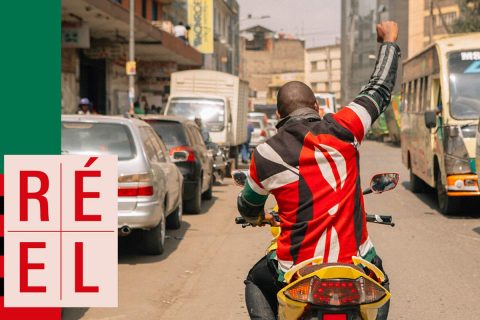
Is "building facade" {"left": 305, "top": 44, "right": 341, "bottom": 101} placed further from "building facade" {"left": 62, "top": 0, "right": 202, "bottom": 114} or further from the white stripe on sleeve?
the white stripe on sleeve

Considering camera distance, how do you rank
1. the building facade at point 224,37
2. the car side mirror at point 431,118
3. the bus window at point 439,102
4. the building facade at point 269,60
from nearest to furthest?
the car side mirror at point 431,118 → the bus window at point 439,102 → the building facade at point 224,37 → the building facade at point 269,60

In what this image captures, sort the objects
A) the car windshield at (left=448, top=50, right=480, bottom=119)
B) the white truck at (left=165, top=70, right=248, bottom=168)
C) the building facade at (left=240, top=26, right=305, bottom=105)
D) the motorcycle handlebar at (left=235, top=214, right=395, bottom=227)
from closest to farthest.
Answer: the motorcycle handlebar at (left=235, top=214, right=395, bottom=227) → the car windshield at (left=448, top=50, right=480, bottom=119) → the white truck at (left=165, top=70, right=248, bottom=168) → the building facade at (left=240, top=26, right=305, bottom=105)

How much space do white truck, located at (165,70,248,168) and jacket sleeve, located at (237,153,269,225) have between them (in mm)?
20417

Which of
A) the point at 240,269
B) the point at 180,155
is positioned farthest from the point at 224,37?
the point at 240,269

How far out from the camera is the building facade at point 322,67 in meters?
116

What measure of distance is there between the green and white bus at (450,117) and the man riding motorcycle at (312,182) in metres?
9.72

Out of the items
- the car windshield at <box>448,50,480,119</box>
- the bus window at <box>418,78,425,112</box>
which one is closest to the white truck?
the bus window at <box>418,78,425,112</box>

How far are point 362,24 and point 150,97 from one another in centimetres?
3682

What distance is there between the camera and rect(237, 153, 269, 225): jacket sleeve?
407 cm

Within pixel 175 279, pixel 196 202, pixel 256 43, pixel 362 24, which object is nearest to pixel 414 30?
pixel 362 24

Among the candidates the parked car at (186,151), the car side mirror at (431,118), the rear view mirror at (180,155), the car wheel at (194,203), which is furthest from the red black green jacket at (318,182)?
the car wheel at (194,203)

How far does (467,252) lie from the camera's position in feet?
34.2

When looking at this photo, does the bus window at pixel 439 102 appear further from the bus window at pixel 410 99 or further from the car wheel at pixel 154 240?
the car wheel at pixel 154 240

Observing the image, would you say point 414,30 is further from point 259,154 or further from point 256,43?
point 259,154
